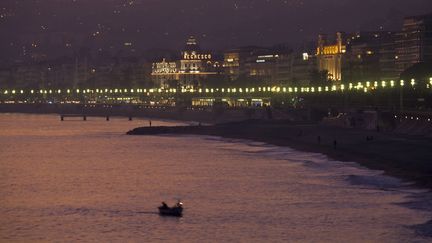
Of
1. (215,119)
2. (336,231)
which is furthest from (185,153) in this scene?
(215,119)

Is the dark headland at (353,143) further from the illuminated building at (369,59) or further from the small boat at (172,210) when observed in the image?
the illuminated building at (369,59)

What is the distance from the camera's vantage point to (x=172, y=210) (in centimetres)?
4403

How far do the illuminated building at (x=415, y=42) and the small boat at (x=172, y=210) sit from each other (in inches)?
4687

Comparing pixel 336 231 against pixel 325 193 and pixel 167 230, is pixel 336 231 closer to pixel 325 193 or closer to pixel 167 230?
pixel 167 230

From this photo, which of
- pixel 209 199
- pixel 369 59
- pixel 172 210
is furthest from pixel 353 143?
pixel 369 59

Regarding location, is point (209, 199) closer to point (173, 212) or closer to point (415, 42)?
point (173, 212)

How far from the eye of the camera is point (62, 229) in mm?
40938

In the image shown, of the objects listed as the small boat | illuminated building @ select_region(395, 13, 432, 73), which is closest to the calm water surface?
the small boat

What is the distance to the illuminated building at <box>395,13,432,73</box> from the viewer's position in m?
162

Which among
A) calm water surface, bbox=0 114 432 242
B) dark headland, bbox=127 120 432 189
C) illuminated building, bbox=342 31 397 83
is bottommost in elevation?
calm water surface, bbox=0 114 432 242

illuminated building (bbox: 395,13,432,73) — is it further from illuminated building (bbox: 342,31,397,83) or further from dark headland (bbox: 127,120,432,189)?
dark headland (bbox: 127,120,432,189)

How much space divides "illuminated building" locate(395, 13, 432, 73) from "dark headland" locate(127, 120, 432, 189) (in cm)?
5648

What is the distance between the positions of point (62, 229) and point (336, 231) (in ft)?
31.5

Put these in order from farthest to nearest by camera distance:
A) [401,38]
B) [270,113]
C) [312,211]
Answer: [401,38]
[270,113]
[312,211]
